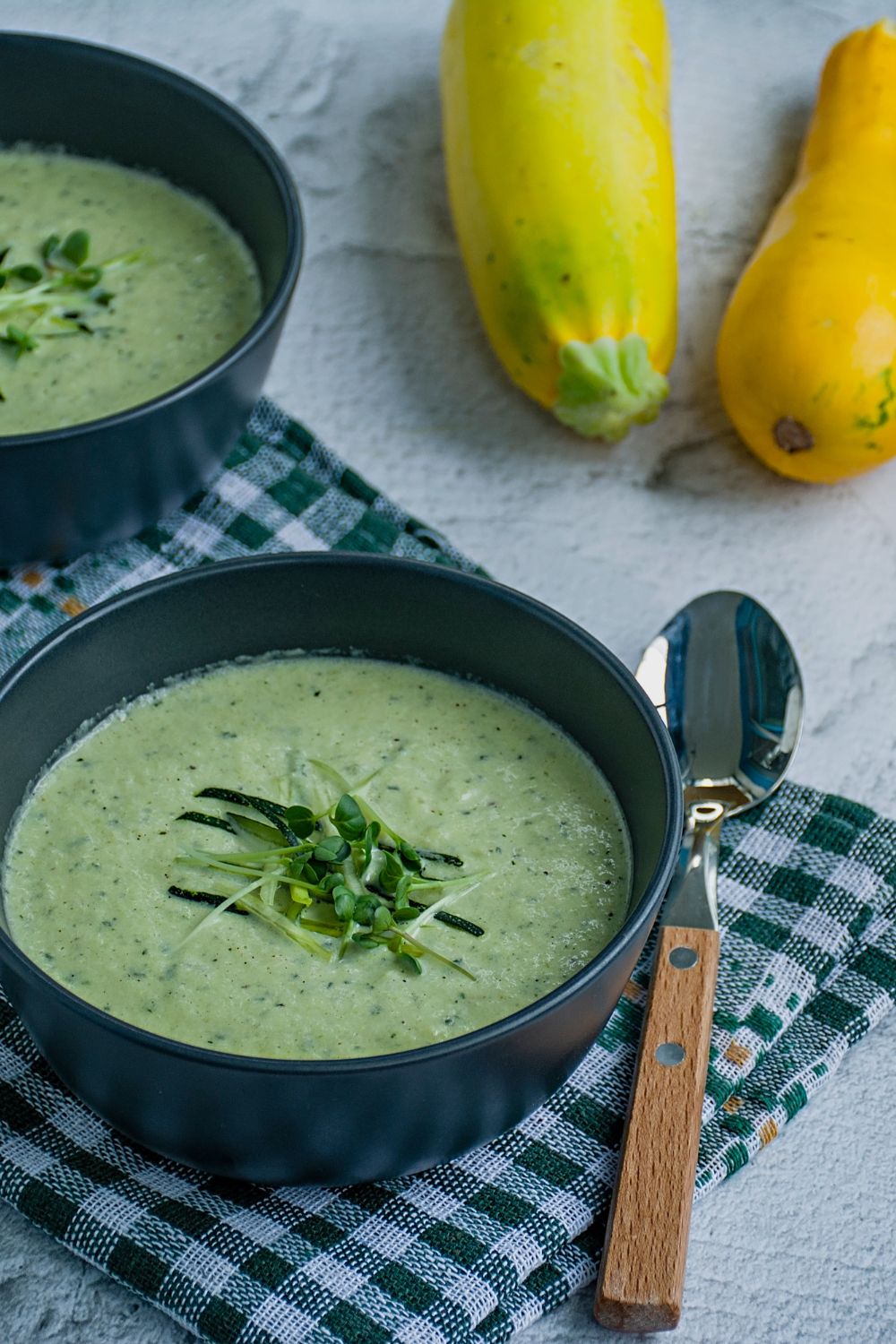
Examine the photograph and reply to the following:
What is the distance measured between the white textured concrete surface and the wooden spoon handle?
67 millimetres

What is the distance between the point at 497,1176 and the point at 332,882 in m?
0.25

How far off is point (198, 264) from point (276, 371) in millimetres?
173

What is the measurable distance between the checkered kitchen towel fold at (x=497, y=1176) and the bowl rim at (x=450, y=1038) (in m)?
0.17

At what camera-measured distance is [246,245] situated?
1.91 metres

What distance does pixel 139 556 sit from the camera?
1764 mm

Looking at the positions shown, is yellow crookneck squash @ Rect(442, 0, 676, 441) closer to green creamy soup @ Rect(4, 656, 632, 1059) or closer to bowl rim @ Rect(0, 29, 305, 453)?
bowl rim @ Rect(0, 29, 305, 453)

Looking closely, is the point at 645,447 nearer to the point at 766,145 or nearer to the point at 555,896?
the point at 766,145

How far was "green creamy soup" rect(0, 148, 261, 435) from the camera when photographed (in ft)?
5.63

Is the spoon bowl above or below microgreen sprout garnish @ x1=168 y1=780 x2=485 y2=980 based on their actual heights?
below

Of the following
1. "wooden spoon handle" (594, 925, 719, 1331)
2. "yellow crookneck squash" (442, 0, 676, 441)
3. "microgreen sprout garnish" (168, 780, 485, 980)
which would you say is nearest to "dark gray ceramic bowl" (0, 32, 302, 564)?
"yellow crookneck squash" (442, 0, 676, 441)

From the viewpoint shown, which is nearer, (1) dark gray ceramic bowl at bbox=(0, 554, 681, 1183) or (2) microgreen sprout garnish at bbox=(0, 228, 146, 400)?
(1) dark gray ceramic bowl at bbox=(0, 554, 681, 1183)

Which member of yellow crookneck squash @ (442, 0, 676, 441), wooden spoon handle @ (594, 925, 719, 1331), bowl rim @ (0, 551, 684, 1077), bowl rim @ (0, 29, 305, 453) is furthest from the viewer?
yellow crookneck squash @ (442, 0, 676, 441)

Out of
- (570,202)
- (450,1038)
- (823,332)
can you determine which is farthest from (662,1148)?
(570,202)

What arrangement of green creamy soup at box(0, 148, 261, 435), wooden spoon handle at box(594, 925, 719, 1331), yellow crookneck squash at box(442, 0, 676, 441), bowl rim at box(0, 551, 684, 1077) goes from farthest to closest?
yellow crookneck squash at box(442, 0, 676, 441)
green creamy soup at box(0, 148, 261, 435)
wooden spoon handle at box(594, 925, 719, 1331)
bowl rim at box(0, 551, 684, 1077)
